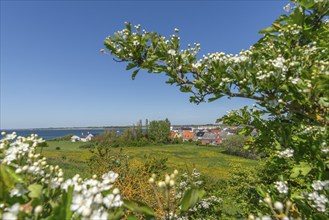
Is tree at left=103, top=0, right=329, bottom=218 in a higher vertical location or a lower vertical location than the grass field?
higher

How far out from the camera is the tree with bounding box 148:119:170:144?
87.8m

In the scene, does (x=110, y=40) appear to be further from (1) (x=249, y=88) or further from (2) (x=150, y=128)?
(2) (x=150, y=128)

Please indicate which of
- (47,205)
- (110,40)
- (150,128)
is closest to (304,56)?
(110,40)

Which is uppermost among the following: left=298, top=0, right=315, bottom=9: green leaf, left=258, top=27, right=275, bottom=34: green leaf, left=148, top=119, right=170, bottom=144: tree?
left=298, top=0, right=315, bottom=9: green leaf

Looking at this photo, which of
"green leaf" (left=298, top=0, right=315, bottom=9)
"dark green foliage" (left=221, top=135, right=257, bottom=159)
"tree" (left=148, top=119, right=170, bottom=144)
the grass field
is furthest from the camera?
"tree" (left=148, top=119, right=170, bottom=144)

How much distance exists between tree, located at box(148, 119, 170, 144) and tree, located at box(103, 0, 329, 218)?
277 feet

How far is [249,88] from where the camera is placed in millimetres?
2979

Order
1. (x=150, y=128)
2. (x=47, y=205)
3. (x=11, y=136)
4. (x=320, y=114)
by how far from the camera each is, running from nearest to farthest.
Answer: (x=47, y=205) < (x=11, y=136) < (x=320, y=114) < (x=150, y=128)

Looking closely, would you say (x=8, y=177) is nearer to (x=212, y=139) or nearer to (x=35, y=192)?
(x=35, y=192)

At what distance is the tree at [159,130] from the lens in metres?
87.8

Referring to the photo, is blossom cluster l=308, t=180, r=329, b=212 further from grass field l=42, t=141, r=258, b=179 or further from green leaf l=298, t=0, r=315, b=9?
grass field l=42, t=141, r=258, b=179

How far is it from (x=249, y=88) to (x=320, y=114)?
2.58ft

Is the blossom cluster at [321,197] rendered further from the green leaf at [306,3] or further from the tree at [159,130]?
the tree at [159,130]

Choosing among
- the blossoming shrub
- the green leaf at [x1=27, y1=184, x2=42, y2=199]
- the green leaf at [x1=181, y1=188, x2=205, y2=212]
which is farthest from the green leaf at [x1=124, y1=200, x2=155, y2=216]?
the green leaf at [x1=27, y1=184, x2=42, y2=199]
